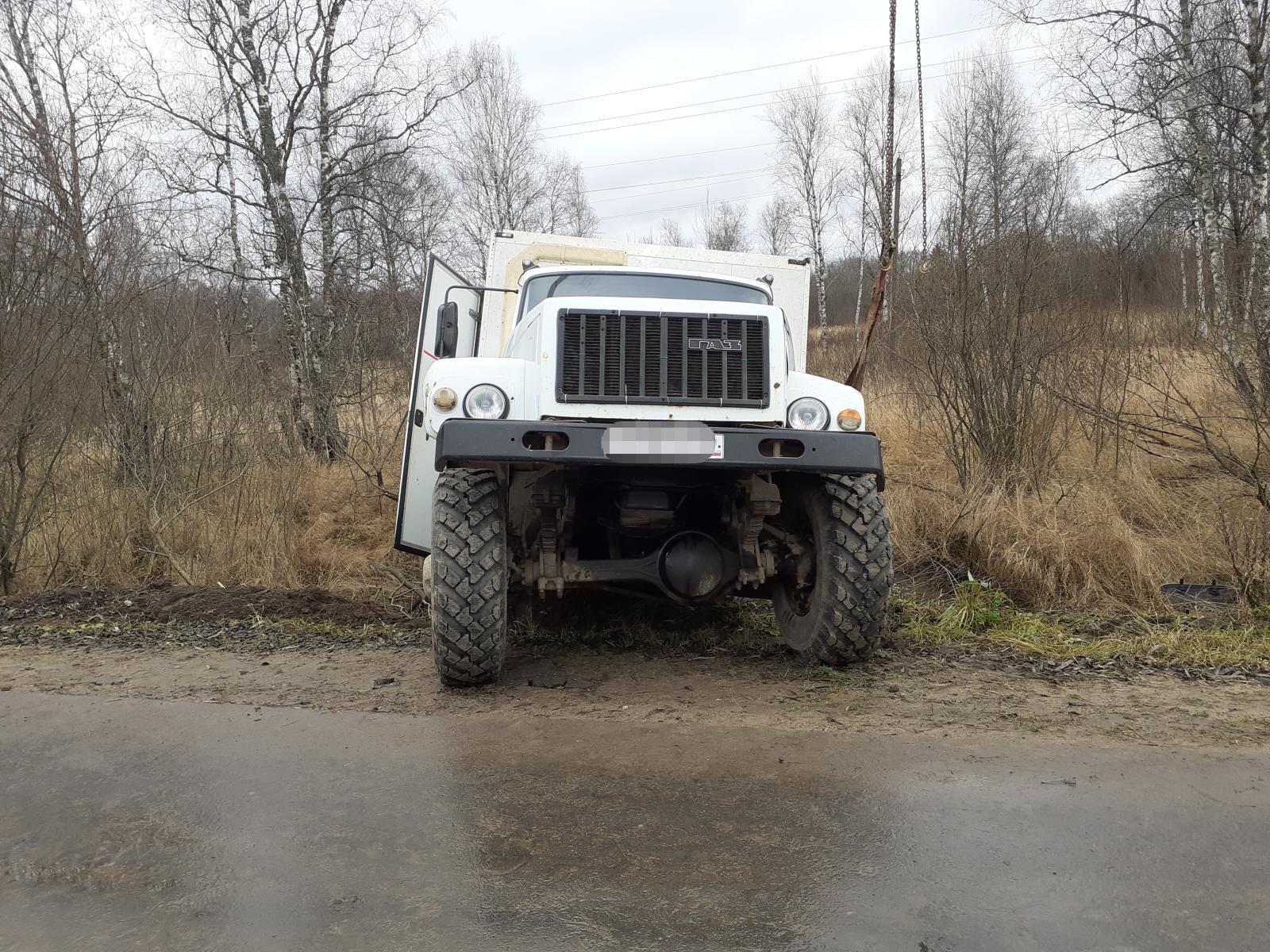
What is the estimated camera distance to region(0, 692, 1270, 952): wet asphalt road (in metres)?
2.30

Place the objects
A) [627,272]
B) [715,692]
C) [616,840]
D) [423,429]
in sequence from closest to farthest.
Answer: [616,840] → [715,692] → [627,272] → [423,429]

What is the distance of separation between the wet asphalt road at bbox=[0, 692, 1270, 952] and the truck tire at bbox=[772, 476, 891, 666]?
33.8 inches

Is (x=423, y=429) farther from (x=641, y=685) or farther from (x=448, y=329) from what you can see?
(x=641, y=685)

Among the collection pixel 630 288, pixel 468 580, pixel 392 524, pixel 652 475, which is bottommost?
pixel 468 580

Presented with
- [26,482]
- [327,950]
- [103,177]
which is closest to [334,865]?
[327,950]

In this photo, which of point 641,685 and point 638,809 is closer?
point 638,809

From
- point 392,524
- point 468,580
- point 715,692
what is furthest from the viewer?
point 392,524

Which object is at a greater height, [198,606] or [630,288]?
[630,288]

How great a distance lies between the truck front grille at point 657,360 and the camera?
13.8ft

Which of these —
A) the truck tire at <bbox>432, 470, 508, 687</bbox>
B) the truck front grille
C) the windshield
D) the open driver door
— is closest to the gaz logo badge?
the truck front grille

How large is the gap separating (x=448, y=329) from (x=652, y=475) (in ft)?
6.55

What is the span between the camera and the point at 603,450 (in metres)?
3.92


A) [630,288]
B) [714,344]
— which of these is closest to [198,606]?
[630,288]

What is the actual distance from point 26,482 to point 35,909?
6.03m
